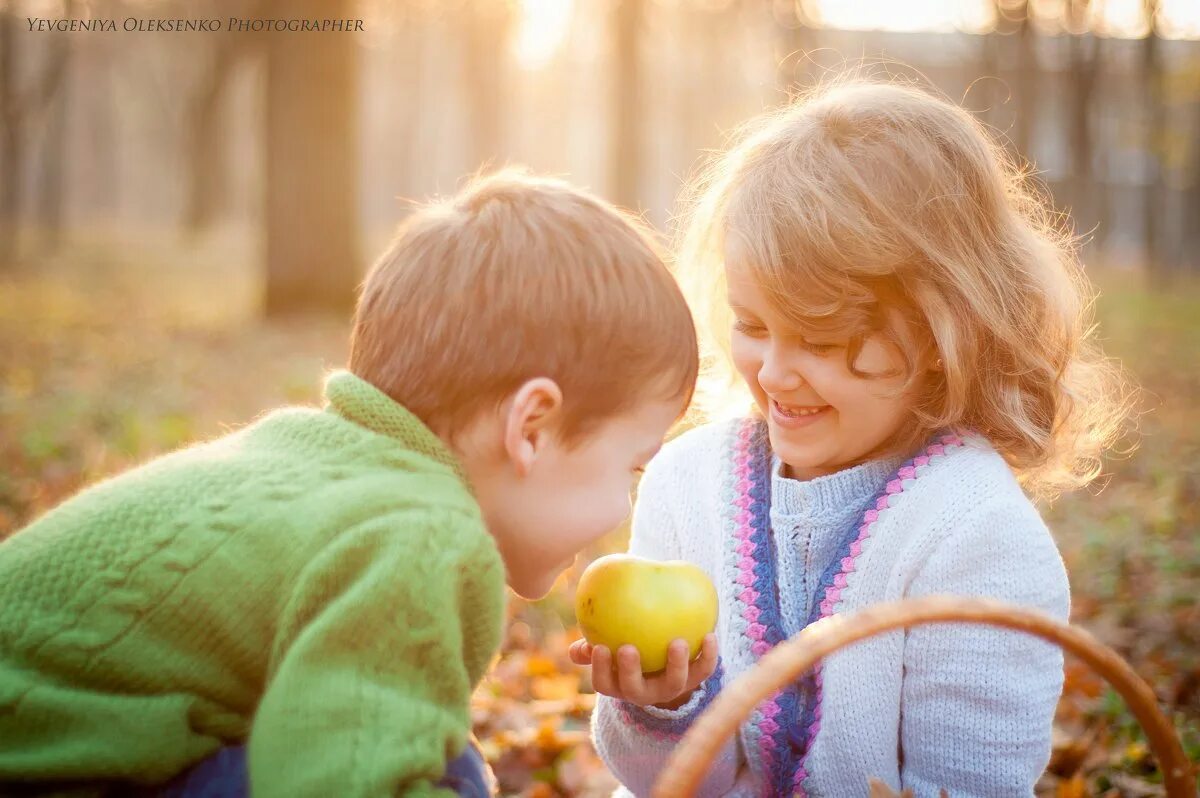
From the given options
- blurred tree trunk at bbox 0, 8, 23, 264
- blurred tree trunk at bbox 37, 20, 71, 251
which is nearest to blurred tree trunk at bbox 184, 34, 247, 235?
blurred tree trunk at bbox 37, 20, 71, 251

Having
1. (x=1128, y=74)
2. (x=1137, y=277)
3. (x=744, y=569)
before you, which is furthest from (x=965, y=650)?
(x=1128, y=74)

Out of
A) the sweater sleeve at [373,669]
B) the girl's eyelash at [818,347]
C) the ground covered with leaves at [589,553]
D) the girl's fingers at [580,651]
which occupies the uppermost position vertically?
the girl's eyelash at [818,347]

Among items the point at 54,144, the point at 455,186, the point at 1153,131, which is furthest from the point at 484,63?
the point at 455,186

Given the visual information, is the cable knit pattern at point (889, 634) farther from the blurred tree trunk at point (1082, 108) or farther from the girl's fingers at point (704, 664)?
the blurred tree trunk at point (1082, 108)

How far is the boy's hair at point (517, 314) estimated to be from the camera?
1.77 meters

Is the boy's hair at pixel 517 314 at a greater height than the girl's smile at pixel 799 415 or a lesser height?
greater

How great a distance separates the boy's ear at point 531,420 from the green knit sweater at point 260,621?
12cm

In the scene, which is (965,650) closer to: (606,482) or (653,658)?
(653,658)

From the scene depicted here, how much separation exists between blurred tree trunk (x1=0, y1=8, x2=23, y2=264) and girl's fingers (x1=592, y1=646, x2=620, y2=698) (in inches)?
801

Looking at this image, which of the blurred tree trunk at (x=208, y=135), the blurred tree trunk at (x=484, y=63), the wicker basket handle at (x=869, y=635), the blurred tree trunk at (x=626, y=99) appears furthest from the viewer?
the blurred tree trunk at (x=484, y=63)

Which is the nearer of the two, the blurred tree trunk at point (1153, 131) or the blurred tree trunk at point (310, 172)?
the blurred tree trunk at point (310, 172)

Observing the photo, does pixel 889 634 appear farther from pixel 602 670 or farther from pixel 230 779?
pixel 230 779

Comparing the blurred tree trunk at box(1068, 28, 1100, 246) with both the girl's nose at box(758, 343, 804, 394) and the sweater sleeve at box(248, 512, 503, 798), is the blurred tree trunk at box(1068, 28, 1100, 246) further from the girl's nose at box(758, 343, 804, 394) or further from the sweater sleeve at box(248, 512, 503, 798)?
the sweater sleeve at box(248, 512, 503, 798)

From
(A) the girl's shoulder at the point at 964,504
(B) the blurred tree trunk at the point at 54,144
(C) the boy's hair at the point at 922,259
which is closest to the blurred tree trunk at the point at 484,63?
(B) the blurred tree trunk at the point at 54,144
